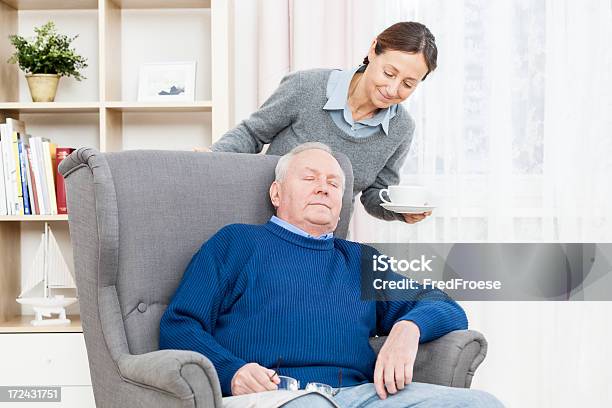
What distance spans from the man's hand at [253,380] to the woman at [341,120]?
0.71 m

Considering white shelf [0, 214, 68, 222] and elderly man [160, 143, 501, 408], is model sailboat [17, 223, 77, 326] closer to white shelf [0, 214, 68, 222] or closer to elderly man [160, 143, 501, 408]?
white shelf [0, 214, 68, 222]

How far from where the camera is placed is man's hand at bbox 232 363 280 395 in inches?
59.9

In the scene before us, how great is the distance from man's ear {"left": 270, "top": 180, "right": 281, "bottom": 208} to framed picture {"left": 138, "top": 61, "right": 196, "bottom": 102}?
3.66 ft

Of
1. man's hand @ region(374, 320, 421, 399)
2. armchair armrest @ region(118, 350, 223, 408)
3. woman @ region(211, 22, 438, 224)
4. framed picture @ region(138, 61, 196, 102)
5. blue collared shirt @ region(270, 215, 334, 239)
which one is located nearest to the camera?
armchair armrest @ region(118, 350, 223, 408)

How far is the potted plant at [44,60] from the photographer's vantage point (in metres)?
2.91

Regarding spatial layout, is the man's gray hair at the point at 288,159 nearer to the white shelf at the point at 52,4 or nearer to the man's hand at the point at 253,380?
the man's hand at the point at 253,380

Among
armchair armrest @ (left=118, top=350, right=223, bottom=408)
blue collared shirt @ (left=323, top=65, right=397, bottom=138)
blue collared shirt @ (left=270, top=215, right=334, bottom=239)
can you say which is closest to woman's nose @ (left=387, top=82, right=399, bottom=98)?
blue collared shirt @ (left=323, top=65, right=397, bottom=138)

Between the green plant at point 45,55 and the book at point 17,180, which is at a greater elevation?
the green plant at point 45,55

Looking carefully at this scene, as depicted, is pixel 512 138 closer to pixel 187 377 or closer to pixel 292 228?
pixel 292 228

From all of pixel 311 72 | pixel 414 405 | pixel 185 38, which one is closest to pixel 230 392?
pixel 414 405

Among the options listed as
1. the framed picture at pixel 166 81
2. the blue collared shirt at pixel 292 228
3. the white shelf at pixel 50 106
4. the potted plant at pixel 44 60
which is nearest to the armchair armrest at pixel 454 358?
the blue collared shirt at pixel 292 228

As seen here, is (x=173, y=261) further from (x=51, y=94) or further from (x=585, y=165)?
(x=585, y=165)

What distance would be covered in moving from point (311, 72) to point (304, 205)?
50 centimetres

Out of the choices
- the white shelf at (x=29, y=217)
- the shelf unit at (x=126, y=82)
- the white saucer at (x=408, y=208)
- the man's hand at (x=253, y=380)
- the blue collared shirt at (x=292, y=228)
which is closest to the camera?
the man's hand at (x=253, y=380)
